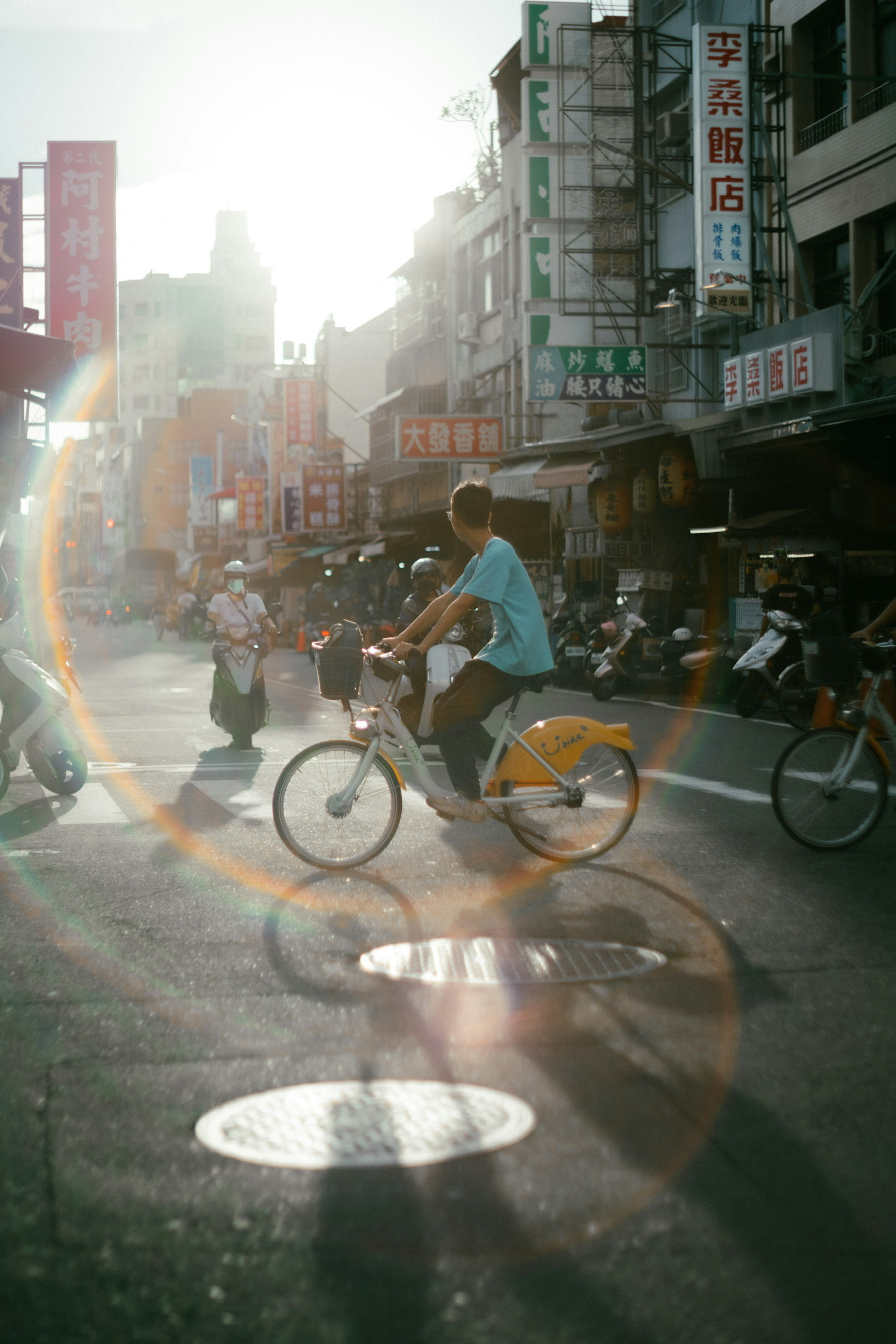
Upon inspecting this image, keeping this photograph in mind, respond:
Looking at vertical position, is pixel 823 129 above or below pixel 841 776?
above

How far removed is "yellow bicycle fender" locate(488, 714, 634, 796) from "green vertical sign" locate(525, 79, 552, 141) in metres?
26.5

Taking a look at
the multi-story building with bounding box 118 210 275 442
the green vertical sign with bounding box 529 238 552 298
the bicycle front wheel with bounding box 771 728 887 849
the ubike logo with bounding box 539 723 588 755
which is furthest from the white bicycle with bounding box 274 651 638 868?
the multi-story building with bounding box 118 210 275 442

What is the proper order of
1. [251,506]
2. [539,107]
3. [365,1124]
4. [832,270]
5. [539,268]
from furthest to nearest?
[251,506], [539,268], [539,107], [832,270], [365,1124]

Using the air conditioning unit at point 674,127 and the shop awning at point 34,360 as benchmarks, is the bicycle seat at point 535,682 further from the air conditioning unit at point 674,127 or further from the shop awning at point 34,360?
the air conditioning unit at point 674,127

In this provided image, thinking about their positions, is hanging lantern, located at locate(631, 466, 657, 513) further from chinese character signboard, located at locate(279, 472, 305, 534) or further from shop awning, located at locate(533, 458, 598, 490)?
chinese character signboard, located at locate(279, 472, 305, 534)

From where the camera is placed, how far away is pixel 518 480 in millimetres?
31219

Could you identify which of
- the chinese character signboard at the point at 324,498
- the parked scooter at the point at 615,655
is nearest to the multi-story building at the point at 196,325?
the chinese character signboard at the point at 324,498

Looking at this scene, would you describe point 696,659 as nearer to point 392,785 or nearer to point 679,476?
point 679,476

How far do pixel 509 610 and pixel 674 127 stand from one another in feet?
80.4

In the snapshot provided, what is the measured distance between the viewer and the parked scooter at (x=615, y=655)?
20.8 m

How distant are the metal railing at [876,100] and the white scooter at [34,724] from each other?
16.8m

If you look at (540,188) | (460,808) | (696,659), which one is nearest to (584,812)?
(460,808)

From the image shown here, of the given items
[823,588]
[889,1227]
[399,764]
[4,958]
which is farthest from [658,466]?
[889,1227]

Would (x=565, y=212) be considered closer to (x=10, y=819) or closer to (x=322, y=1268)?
(x=10, y=819)
